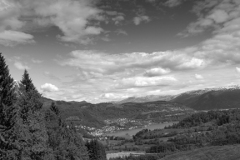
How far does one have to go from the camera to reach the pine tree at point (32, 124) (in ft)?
125

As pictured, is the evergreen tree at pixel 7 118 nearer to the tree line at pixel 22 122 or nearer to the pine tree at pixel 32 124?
the tree line at pixel 22 122

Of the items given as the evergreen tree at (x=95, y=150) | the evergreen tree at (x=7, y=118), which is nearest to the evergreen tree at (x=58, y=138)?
the evergreen tree at (x=7, y=118)

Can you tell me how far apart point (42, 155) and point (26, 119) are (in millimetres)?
6973

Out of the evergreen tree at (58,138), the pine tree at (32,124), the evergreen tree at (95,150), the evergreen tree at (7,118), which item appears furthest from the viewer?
the evergreen tree at (95,150)

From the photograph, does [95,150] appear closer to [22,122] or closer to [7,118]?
[22,122]

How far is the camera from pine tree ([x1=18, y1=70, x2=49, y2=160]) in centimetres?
3803

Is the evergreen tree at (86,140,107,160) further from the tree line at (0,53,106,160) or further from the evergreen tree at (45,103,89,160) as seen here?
the tree line at (0,53,106,160)

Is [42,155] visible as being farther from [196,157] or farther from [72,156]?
[196,157]

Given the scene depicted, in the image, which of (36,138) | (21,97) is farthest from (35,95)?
(36,138)

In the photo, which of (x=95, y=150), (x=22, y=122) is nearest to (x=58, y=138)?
(x=22, y=122)

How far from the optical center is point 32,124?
129 ft

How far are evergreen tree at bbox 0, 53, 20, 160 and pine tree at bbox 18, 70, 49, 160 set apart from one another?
2275mm

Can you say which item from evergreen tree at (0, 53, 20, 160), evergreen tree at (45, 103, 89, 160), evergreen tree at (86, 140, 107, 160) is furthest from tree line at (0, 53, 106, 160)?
evergreen tree at (86, 140, 107, 160)

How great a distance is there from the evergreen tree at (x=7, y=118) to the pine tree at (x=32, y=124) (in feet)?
7.46
